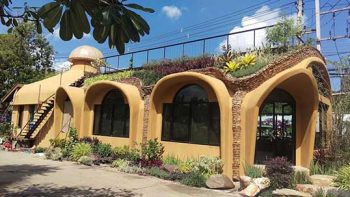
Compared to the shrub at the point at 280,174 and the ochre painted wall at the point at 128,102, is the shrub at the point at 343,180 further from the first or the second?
the ochre painted wall at the point at 128,102

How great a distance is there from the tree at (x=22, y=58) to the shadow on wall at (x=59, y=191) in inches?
1065

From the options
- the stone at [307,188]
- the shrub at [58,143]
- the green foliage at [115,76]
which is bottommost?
the stone at [307,188]

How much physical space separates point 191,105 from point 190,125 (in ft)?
2.62

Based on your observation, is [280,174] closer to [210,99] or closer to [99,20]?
[210,99]

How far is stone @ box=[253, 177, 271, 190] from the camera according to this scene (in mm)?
11688

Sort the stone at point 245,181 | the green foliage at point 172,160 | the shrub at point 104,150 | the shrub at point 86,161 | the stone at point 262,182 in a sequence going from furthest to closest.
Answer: the shrub at point 104,150
the shrub at point 86,161
the green foliage at point 172,160
the stone at point 245,181
the stone at point 262,182

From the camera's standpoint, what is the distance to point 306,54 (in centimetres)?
1641

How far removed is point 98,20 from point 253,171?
33.0 ft

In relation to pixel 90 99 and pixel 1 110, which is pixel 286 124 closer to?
pixel 90 99

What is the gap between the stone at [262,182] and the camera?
11688 millimetres

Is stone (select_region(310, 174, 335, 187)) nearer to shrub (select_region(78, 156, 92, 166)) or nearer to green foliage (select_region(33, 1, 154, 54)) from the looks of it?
shrub (select_region(78, 156, 92, 166))

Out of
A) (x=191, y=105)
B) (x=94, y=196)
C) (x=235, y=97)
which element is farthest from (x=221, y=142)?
(x=94, y=196)

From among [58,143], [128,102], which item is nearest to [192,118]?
[128,102]

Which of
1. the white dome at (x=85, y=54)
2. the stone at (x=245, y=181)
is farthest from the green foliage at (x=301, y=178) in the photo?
the white dome at (x=85, y=54)
